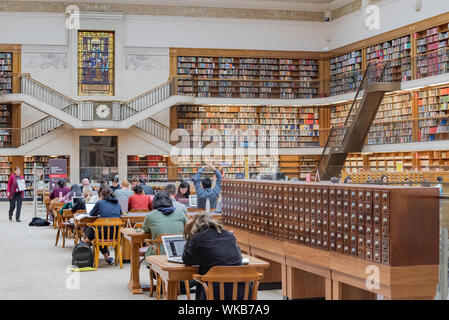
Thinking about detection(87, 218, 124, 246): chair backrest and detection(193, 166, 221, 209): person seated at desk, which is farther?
detection(193, 166, 221, 209): person seated at desk

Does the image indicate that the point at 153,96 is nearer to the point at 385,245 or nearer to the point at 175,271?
the point at 175,271

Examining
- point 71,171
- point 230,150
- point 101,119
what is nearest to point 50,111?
point 101,119

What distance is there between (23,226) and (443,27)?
12.2m

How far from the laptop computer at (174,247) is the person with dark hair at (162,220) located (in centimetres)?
138

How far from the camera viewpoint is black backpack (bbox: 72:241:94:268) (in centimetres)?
811

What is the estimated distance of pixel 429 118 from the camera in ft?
56.8

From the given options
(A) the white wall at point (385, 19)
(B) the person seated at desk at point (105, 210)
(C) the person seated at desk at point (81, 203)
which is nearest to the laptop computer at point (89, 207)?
(B) the person seated at desk at point (105, 210)

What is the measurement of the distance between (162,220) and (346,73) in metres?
16.5

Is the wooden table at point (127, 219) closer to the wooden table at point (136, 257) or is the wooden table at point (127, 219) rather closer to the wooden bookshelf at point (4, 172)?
the wooden table at point (136, 257)

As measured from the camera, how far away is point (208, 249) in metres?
4.46

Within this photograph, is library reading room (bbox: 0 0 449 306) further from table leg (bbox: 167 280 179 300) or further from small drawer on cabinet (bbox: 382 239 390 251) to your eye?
small drawer on cabinet (bbox: 382 239 390 251)

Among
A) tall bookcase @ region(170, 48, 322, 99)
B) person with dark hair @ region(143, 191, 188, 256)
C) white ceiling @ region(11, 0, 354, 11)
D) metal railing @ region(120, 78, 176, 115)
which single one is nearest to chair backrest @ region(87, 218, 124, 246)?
person with dark hair @ region(143, 191, 188, 256)

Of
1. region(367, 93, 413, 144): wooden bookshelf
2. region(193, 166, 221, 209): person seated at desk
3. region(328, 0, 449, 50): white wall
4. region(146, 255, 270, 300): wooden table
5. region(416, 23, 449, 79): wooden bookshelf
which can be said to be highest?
region(328, 0, 449, 50): white wall

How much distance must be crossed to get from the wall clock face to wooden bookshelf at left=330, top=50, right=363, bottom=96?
307 inches
